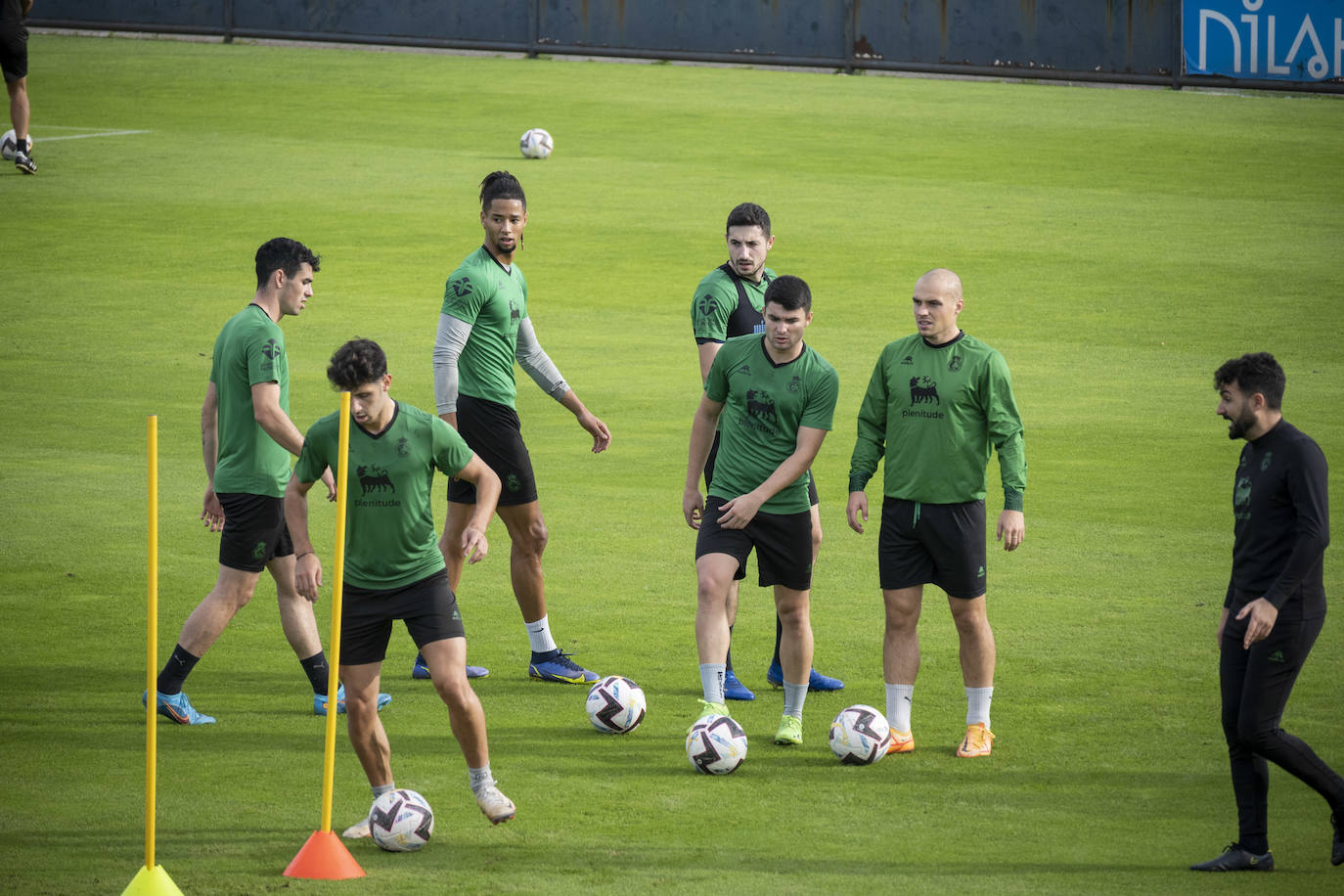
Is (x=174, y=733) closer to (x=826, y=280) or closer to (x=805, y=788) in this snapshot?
(x=805, y=788)

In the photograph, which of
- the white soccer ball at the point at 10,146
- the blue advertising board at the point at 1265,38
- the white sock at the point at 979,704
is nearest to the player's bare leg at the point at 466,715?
the white sock at the point at 979,704

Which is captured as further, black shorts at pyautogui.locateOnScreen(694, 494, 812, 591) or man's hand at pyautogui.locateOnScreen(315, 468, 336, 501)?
man's hand at pyautogui.locateOnScreen(315, 468, 336, 501)

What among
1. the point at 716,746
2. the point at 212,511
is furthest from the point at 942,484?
the point at 212,511

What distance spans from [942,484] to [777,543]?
0.91m

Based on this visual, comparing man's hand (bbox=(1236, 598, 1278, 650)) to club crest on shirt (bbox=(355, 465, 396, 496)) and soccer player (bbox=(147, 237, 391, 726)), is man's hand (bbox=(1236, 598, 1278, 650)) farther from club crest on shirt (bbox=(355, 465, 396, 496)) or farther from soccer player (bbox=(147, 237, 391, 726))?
soccer player (bbox=(147, 237, 391, 726))

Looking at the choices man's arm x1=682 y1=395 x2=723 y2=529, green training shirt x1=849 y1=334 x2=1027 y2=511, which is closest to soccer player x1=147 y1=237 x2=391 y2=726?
man's arm x1=682 y1=395 x2=723 y2=529

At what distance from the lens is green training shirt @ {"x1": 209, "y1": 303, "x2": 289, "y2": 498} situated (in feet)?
27.9

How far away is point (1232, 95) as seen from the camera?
3269 centimetres

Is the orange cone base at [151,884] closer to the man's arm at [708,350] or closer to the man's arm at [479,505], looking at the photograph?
the man's arm at [479,505]

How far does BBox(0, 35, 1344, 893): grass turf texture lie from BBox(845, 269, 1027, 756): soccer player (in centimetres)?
46

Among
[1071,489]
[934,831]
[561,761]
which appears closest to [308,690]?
[561,761]

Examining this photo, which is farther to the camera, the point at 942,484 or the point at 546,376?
the point at 546,376

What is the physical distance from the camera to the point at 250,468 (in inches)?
345

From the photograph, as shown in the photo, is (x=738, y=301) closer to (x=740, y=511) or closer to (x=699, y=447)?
(x=699, y=447)
